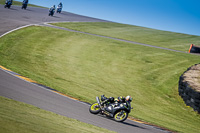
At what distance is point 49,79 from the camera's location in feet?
49.5

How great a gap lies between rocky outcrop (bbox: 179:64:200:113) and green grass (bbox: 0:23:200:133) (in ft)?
1.58

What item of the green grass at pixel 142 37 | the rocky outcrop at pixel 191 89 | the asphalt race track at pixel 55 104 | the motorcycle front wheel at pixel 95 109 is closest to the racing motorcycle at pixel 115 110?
the motorcycle front wheel at pixel 95 109

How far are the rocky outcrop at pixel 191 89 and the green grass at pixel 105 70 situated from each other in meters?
0.48

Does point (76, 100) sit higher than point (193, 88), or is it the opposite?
point (193, 88)

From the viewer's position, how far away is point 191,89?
15.9 metres

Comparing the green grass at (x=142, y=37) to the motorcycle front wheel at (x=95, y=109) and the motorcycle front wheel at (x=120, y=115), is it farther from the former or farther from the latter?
the motorcycle front wheel at (x=95, y=109)

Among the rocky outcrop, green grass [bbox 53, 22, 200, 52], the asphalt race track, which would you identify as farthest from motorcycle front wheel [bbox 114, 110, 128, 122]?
green grass [bbox 53, 22, 200, 52]

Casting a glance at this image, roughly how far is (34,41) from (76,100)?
13862 millimetres

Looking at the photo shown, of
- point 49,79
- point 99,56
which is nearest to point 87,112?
point 49,79

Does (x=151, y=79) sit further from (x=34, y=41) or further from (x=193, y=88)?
(x=34, y=41)

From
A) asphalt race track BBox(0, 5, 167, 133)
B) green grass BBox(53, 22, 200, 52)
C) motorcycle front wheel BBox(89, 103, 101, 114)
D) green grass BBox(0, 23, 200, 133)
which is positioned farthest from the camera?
green grass BBox(53, 22, 200, 52)

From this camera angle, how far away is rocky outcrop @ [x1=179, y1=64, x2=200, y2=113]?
1546 cm

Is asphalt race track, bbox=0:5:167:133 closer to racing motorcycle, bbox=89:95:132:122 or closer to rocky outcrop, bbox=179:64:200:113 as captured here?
racing motorcycle, bbox=89:95:132:122

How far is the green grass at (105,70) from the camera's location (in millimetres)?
14078
